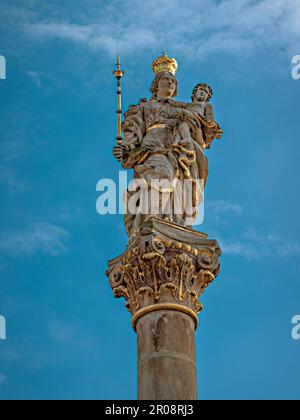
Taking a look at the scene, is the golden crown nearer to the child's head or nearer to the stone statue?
the stone statue

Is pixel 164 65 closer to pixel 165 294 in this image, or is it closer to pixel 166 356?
pixel 165 294

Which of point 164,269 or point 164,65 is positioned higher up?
point 164,65

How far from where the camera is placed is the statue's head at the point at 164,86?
2550 centimetres

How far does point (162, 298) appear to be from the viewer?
20.1 meters

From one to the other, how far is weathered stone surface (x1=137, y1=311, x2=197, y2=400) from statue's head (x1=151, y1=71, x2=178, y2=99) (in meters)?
7.59

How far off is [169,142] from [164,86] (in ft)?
8.02

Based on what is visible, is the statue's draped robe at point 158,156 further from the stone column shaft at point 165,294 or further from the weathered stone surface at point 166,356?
the weathered stone surface at point 166,356

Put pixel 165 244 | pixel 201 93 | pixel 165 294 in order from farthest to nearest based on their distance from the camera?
pixel 201 93
pixel 165 244
pixel 165 294

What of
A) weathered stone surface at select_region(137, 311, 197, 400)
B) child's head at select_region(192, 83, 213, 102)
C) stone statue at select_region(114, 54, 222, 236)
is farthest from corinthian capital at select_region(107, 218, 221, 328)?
child's head at select_region(192, 83, 213, 102)

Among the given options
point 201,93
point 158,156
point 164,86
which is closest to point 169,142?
point 158,156

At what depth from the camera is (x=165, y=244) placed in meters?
20.5

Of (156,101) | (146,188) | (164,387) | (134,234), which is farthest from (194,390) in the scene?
(156,101)

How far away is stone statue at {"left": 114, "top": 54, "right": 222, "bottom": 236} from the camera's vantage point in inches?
880
